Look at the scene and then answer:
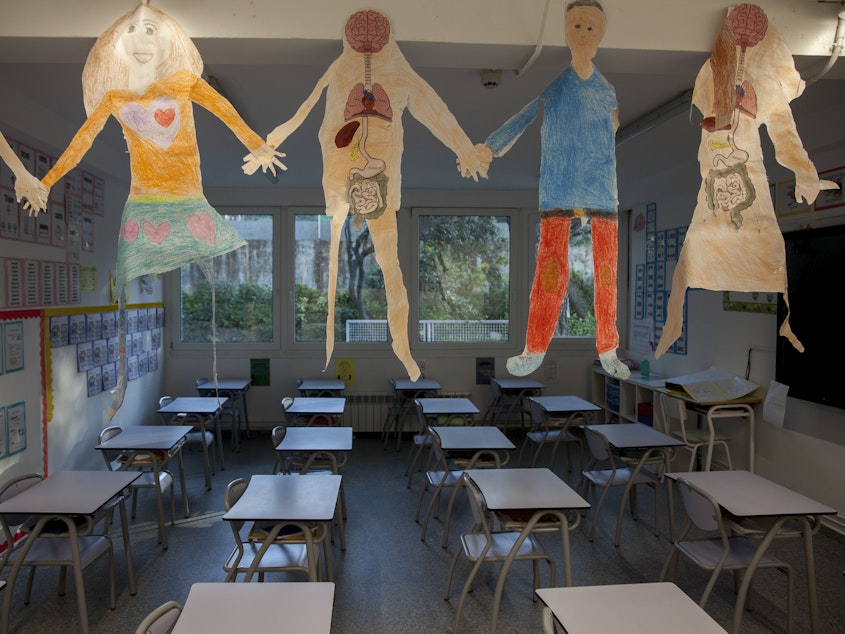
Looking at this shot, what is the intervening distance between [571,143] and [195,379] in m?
5.22

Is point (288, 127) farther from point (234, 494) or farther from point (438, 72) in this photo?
point (234, 494)

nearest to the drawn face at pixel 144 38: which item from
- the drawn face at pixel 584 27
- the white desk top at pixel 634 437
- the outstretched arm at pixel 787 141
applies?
the drawn face at pixel 584 27

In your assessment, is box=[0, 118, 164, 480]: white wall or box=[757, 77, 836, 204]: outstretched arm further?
box=[0, 118, 164, 480]: white wall

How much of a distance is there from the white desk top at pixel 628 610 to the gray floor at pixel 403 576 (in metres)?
1.06

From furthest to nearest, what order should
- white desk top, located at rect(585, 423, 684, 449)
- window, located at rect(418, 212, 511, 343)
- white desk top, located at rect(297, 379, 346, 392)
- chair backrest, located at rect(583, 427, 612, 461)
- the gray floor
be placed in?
window, located at rect(418, 212, 511, 343) → white desk top, located at rect(297, 379, 346, 392) → chair backrest, located at rect(583, 427, 612, 461) → white desk top, located at rect(585, 423, 684, 449) → the gray floor

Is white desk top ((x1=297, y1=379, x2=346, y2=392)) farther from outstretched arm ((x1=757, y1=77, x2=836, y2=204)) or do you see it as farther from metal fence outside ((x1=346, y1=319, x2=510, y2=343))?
outstretched arm ((x1=757, y1=77, x2=836, y2=204))

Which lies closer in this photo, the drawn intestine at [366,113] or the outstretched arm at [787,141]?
the drawn intestine at [366,113]

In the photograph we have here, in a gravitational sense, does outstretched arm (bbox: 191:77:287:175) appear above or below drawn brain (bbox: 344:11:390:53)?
below

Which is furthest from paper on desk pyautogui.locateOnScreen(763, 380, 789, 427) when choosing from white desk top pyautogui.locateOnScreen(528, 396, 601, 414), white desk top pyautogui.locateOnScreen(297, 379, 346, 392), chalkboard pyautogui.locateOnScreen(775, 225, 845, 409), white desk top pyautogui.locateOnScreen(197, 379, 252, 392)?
white desk top pyautogui.locateOnScreen(197, 379, 252, 392)

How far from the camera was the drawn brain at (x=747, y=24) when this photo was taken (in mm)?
1888

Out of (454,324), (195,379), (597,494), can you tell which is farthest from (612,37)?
(195,379)

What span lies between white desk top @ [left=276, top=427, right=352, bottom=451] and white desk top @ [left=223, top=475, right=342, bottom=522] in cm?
54

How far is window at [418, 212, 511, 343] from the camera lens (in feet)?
20.8

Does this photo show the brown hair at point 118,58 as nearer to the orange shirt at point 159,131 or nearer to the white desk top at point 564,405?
the orange shirt at point 159,131
